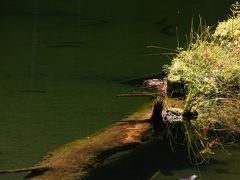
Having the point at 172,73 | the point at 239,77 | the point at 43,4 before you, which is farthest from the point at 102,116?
the point at 43,4

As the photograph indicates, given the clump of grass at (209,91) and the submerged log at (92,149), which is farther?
the clump of grass at (209,91)

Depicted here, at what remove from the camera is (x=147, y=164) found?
3354mm

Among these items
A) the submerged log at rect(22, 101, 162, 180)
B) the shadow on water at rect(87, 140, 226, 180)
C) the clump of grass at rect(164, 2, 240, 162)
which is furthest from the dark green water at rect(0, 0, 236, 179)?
the clump of grass at rect(164, 2, 240, 162)

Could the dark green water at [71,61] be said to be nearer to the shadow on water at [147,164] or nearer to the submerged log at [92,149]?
the submerged log at [92,149]

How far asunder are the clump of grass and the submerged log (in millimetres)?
316

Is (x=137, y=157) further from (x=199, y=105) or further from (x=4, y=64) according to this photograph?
(x=4, y=64)

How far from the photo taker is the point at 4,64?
20.5ft

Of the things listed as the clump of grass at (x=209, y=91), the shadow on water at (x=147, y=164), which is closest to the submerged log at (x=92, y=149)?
the shadow on water at (x=147, y=164)

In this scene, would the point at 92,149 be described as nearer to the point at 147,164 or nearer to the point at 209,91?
the point at 147,164

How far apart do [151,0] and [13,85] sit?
25.4ft

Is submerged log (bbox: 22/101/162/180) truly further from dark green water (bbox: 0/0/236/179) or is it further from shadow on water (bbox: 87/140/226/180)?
dark green water (bbox: 0/0/236/179)

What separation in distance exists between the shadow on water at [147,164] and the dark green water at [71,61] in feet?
1.62

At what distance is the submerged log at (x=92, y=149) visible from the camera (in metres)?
2.87

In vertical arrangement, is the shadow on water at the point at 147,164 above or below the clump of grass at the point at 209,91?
below
